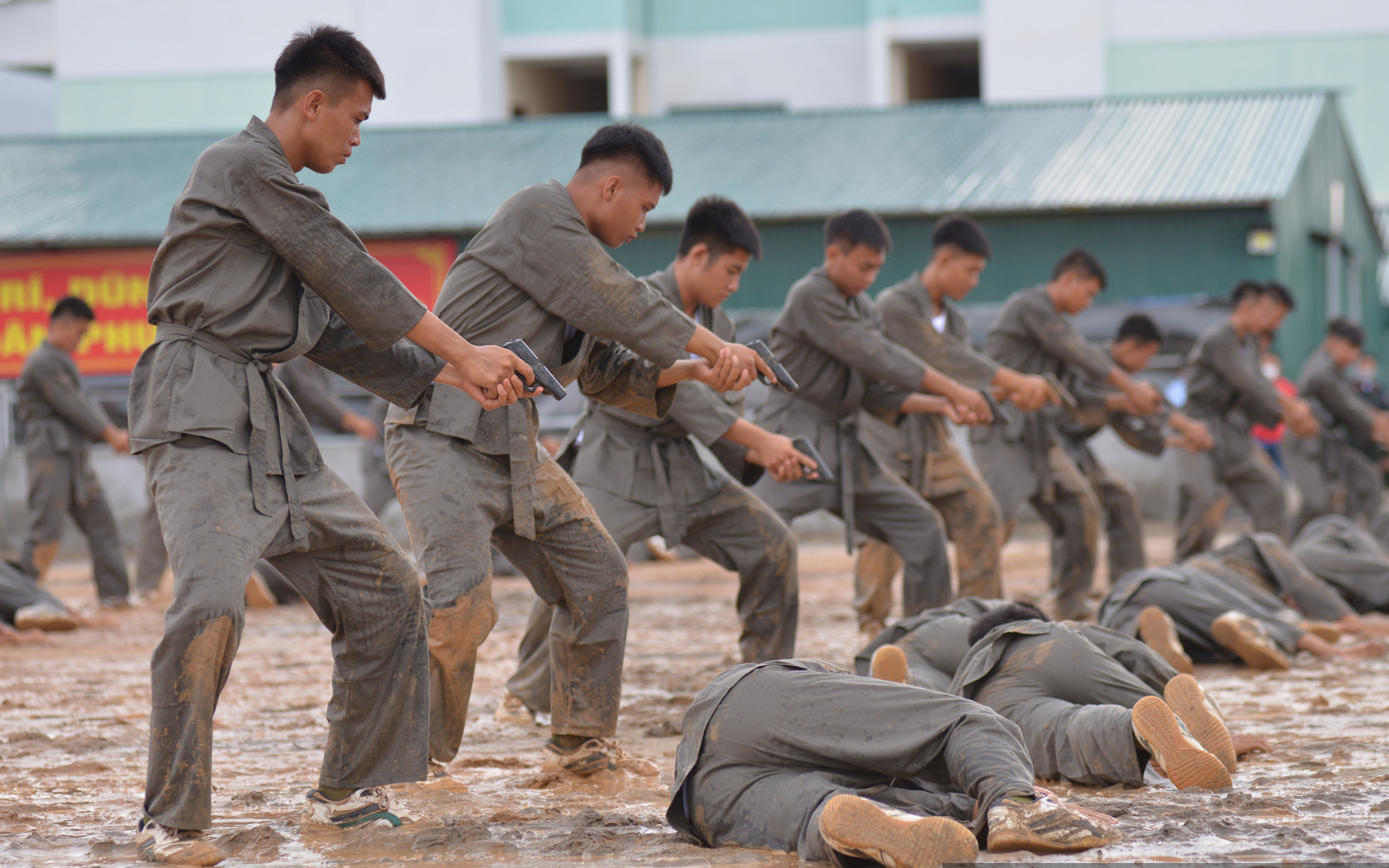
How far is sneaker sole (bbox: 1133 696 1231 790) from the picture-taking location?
3799mm

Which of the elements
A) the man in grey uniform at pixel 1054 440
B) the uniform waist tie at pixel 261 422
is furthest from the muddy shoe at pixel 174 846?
the man in grey uniform at pixel 1054 440

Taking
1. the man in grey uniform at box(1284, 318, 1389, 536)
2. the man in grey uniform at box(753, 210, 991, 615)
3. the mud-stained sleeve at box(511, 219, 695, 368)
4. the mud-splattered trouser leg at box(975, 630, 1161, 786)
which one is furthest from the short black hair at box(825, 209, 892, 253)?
the man in grey uniform at box(1284, 318, 1389, 536)

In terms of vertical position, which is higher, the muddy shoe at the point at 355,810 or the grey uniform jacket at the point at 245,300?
the grey uniform jacket at the point at 245,300

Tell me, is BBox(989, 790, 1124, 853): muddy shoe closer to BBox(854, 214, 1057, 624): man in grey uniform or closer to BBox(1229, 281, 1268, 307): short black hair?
BBox(854, 214, 1057, 624): man in grey uniform

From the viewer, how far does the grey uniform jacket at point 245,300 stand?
3461mm

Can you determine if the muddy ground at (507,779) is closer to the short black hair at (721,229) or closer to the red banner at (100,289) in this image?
the short black hair at (721,229)

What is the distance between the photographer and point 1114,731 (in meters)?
3.93

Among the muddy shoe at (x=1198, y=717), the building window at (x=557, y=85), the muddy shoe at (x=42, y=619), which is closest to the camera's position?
the muddy shoe at (x=1198, y=717)

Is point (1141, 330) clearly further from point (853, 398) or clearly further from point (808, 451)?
point (808, 451)

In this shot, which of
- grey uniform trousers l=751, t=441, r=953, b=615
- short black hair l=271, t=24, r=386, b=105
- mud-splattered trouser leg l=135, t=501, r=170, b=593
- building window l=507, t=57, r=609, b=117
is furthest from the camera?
building window l=507, t=57, r=609, b=117

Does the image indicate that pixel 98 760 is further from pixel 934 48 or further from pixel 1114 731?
pixel 934 48

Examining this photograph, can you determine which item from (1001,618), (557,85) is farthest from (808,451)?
(557,85)

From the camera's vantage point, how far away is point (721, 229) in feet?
18.0

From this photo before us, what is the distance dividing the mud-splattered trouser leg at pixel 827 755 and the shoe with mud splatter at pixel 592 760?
38.9 inches
